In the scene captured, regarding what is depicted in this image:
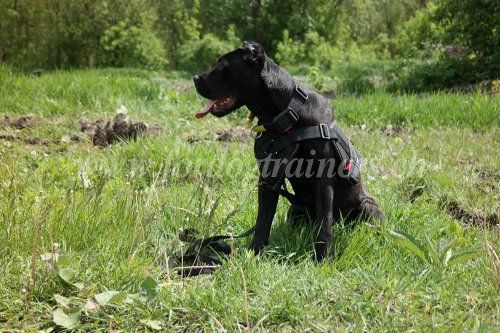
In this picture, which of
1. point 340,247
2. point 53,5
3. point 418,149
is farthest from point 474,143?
point 53,5

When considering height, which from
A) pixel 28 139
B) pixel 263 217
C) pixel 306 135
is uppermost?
pixel 306 135

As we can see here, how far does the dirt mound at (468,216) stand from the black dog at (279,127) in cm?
122

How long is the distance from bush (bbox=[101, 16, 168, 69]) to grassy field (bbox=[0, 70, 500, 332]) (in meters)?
12.1

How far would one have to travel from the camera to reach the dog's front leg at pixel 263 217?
3.01m

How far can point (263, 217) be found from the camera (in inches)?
119

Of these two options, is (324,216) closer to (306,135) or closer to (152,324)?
(306,135)

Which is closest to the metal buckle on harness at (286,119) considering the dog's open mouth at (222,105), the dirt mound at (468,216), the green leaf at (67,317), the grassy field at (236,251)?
the dog's open mouth at (222,105)

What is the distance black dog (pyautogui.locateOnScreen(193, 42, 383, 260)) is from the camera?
286 cm

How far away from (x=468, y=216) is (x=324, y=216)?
4.80 ft

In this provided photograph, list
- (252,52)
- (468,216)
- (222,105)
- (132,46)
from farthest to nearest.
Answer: (132,46)
(468,216)
(222,105)
(252,52)

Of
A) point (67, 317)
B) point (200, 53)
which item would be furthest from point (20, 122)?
point (200, 53)

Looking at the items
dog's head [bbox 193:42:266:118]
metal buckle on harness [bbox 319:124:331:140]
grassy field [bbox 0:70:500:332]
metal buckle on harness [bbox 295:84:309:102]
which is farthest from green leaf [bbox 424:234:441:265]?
dog's head [bbox 193:42:266:118]

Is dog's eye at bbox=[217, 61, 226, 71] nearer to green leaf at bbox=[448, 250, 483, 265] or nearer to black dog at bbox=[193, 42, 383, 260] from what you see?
black dog at bbox=[193, 42, 383, 260]

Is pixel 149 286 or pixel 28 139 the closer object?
pixel 149 286
